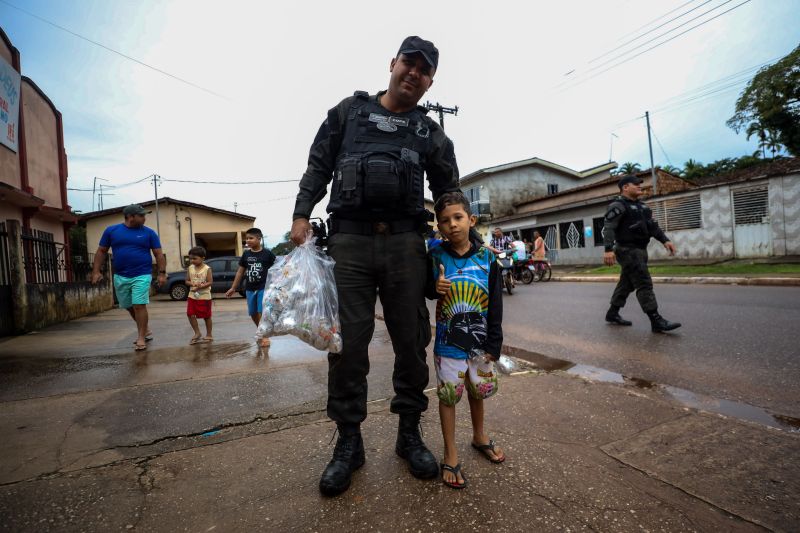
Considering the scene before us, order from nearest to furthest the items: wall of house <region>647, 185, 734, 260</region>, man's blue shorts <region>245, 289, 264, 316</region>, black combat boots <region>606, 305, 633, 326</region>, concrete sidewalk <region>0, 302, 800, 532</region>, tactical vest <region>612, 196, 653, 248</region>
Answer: concrete sidewalk <region>0, 302, 800, 532</region> → tactical vest <region>612, 196, 653, 248</region> → black combat boots <region>606, 305, 633, 326</region> → man's blue shorts <region>245, 289, 264, 316</region> → wall of house <region>647, 185, 734, 260</region>

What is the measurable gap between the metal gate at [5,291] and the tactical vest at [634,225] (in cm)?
854

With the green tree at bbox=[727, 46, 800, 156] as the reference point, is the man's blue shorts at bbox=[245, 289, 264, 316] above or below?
below

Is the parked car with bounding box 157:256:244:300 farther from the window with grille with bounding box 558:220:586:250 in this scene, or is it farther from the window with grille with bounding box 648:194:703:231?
the window with grille with bounding box 558:220:586:250

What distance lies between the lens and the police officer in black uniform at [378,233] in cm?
195

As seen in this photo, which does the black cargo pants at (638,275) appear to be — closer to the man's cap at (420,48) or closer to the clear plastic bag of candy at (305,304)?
the man's cap at (420,48)

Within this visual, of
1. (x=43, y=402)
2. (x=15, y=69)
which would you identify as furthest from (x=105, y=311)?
(x=43, y=402)

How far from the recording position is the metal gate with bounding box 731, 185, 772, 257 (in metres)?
14.6

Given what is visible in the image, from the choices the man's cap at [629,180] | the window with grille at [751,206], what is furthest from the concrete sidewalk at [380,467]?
the window with grille at [751,206]

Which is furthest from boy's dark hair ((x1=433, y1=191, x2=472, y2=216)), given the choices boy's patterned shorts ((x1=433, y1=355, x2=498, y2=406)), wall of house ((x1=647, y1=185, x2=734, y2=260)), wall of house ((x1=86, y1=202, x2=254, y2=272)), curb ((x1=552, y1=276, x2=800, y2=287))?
wall of house ((x1=86, y1=202, x2=254, y2=272))

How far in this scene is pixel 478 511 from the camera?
5.26 ft

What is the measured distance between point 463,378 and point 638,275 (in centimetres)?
384

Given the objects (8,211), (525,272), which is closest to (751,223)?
(525,272)

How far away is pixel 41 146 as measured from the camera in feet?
35.2

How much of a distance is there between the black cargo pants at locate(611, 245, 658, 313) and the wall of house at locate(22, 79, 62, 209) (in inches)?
493
